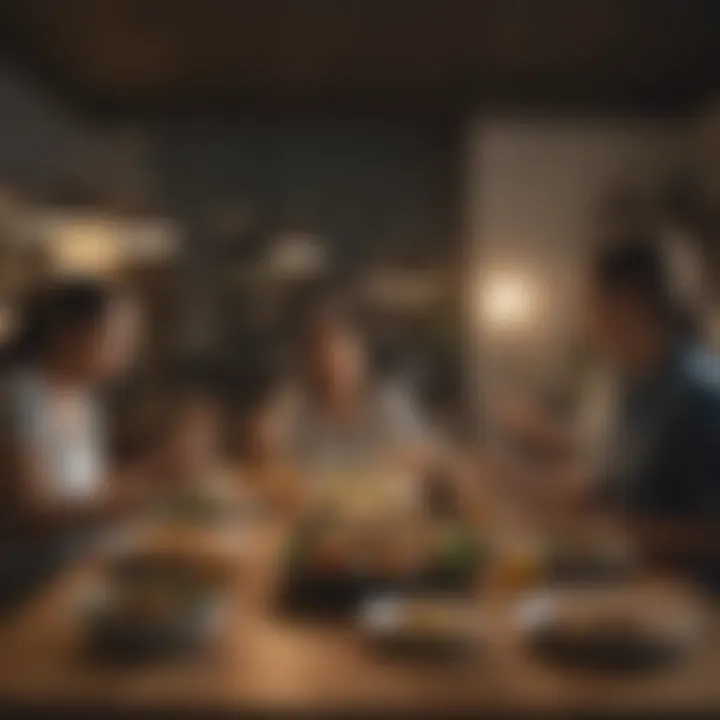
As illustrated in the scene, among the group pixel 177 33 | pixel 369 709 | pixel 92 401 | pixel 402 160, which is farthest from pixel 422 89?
pixel 369 709

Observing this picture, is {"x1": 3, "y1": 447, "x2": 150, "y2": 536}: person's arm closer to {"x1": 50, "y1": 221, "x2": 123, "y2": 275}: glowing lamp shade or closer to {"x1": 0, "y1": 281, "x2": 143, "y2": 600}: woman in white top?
{"x1": 0, "y1": 281, "x2": 143, "y2": 600}: woman in white top

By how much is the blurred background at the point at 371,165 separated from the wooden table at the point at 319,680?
0.17 meters

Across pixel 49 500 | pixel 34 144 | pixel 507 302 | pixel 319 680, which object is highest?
pixel 34 144

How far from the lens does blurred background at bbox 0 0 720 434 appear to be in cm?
85

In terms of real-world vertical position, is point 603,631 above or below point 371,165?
below

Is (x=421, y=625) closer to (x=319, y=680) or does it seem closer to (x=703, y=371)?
(x=319, y=680)

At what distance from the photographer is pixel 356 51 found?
87cm

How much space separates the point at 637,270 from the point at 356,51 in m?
0.26

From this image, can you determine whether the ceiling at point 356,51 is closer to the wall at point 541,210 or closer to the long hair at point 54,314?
the wall at point 541,210

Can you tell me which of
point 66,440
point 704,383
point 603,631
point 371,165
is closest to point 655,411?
point 704,383

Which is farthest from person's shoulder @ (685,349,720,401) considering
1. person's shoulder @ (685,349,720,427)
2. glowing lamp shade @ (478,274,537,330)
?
glowing lamp shade @ (478,274,537,330)

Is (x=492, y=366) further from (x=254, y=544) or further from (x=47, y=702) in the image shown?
(x=47, y=702)

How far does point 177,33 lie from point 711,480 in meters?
0.51

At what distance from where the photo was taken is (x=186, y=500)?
0.85 metres
